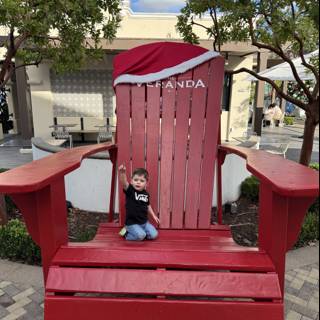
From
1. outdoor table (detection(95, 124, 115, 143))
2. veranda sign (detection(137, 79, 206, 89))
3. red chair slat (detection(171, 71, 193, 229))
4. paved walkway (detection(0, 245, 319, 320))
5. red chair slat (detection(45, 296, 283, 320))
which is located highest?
veranda sign (detection(137, 79, 206, 89))

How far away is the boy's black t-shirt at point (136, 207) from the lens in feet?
6.33

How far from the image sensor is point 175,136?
2393mm

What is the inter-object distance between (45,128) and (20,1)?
646 cm

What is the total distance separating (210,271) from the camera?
4.65ft

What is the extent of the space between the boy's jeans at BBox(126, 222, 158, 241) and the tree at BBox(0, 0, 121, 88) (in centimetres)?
182

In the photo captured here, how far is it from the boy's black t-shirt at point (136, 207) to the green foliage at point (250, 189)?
2.06m

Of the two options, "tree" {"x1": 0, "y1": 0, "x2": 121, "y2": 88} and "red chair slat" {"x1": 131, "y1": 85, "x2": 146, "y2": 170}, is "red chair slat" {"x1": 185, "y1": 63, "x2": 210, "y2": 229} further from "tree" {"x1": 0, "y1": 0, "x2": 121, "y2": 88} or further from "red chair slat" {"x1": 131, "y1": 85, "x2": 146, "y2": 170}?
"tree" {"x1": 0, "y1": 0, "x2": 121, "y2": 88}

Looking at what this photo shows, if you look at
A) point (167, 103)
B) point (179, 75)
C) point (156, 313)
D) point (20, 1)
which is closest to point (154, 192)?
point (167, 103)

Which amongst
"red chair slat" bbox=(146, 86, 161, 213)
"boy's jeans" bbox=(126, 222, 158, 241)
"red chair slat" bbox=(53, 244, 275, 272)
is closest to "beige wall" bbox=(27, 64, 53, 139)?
"red chair slat" bbox=(146, 86, 161, 213)

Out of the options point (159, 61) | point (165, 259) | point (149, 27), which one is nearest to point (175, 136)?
point (159, 61)

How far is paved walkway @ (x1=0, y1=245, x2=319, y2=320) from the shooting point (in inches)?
73.5

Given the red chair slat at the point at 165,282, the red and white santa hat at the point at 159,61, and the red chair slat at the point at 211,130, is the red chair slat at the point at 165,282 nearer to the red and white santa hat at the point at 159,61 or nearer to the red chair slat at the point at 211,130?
the red chair slat at the point at 211,130

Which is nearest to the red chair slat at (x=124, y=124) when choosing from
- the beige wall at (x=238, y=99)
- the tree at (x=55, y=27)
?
the tree at (x=55, y=27)

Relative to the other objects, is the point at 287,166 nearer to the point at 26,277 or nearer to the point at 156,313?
the point at 156,313
